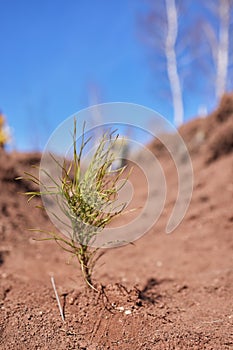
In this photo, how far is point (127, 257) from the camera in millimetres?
3654

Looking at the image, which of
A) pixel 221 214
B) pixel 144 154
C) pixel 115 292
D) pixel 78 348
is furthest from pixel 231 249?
pixel 144 154

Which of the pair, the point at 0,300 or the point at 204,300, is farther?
the point at 204,300

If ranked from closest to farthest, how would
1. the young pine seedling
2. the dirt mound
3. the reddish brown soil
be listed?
the reddish brown soil < the young pine seedling < the dirt mound

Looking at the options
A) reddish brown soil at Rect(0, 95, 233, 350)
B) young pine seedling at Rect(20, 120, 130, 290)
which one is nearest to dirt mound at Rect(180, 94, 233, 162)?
reddish brown soil at Rect(0, 95, 233, 350)

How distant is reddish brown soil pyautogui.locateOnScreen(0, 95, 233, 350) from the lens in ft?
5.05

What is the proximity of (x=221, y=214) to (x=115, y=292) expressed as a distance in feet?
9.19

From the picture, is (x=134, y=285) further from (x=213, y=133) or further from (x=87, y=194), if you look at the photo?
(x=213, y=133)

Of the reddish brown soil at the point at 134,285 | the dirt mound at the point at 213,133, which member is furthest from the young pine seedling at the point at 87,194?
the dirt mound at the point at 213,133

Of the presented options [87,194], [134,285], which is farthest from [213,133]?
[87,194]

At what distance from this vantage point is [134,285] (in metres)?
2.11

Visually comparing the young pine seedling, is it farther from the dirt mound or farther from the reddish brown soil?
the dirt mound

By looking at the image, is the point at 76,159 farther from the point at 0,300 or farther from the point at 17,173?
the point at 17,173

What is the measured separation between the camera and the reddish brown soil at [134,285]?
1538 mm

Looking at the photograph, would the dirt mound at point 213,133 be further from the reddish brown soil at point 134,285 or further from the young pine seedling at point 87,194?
the young pine seedling at point 87,194
